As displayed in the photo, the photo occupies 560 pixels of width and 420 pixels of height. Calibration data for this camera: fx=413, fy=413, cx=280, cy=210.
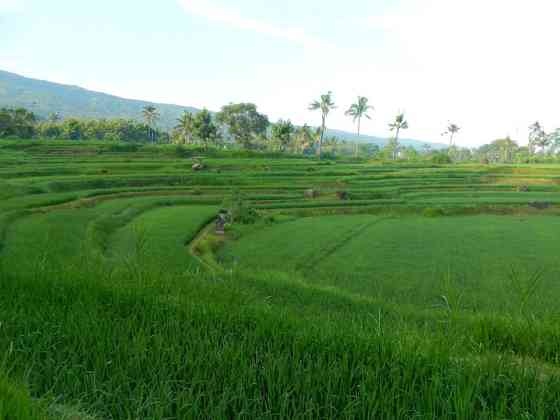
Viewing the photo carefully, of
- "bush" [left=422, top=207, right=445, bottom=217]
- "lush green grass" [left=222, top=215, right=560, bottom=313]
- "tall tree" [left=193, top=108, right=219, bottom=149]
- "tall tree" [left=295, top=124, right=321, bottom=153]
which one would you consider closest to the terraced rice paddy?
"lush green grass" [left=222, top=215, right=560, bottom=313]

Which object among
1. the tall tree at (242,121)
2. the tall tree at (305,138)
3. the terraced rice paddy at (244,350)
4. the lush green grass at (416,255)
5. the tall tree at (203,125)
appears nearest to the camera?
the terraced rice paddy at (244,350)

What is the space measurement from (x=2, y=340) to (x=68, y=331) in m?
0.36

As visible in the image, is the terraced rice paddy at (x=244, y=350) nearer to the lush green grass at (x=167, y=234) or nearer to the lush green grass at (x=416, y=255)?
the lush green grass at (x=416, y=255)

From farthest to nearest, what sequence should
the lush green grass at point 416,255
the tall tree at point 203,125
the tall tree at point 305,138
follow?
the tall tree at point 305,138 < the tall tree at point 203,125 < the lush green grass at point 416,255

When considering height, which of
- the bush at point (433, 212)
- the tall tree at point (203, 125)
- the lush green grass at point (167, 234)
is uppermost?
the tall tree at point (203, 125)

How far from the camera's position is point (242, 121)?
8812 cm

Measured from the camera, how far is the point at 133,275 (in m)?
4.22

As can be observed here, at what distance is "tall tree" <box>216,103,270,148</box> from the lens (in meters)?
87.7

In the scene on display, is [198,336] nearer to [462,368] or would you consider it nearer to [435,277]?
[462,368]

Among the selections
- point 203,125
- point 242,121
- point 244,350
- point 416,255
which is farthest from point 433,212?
point 242,121

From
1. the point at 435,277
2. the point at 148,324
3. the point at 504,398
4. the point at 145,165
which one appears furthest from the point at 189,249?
the point at 145,165

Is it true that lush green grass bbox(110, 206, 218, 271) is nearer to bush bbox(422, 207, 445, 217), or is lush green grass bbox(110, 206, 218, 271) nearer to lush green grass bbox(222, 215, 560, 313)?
lush green grass bbox(222, 215, 560, 313)

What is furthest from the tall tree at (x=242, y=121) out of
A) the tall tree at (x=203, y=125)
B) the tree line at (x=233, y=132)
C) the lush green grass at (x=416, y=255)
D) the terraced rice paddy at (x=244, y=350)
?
the terraced rice paddy at (x=244, y=350)

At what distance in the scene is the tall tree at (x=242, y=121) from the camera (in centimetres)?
8769
